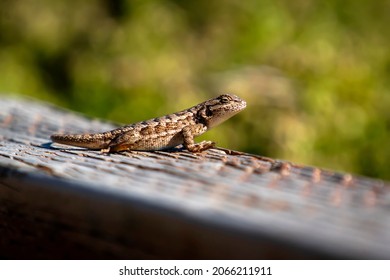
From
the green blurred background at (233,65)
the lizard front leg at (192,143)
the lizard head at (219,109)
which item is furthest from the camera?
the green blurred background at (233,65)

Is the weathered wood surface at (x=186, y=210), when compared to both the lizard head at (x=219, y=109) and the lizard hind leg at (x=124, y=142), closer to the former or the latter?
the lizard hind leg at (x=124, y=142)

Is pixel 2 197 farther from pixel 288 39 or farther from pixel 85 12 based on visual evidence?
pixel 85 12

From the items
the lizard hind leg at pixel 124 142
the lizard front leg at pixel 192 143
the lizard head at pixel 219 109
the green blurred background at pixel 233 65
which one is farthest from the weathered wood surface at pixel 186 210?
the green blurred background at pixel 233 65

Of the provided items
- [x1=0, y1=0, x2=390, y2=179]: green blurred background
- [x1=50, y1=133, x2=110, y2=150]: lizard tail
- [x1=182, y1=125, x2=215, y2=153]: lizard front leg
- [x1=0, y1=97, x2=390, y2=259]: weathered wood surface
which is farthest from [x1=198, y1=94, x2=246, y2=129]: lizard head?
[x1=0, y1=0, x2=390, y2=179]: green blurred background

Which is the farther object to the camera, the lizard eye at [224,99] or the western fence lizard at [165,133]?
the lizard eye at [224,99]

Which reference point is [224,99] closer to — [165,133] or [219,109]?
[219,109]

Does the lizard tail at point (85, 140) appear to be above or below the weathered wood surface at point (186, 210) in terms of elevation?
above
